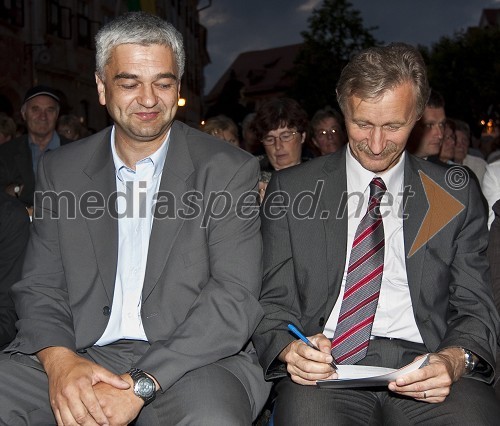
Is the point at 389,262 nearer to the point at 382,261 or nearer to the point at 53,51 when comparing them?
the point at 382,261

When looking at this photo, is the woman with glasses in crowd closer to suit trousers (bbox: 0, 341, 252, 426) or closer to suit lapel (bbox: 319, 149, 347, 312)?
suit lapel (bbox: 319, 149, 347, 312)

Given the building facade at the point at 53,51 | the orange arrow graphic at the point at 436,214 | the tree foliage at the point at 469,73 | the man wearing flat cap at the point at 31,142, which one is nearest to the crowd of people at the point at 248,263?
the orange arrow graphic at the point at 436,214

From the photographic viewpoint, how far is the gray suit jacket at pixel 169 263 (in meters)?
2.92

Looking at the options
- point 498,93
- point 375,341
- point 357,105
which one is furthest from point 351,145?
point 498,93

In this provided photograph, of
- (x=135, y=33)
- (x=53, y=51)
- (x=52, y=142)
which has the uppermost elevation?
(x=53, y=51)

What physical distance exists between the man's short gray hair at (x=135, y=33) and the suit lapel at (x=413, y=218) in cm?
125

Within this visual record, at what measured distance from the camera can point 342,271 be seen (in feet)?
10.2

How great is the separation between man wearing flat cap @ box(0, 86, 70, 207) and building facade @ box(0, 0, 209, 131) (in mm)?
8677

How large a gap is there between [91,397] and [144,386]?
0.67 feet

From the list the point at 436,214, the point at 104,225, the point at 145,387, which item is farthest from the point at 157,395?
the point at 436,214

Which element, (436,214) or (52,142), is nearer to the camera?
(436,214)

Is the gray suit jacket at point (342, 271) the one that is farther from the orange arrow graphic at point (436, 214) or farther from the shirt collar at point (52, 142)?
the shirt collar at point (52, 142)

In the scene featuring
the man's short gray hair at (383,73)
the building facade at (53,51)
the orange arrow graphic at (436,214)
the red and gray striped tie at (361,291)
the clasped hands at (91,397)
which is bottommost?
the clasped hands at (91,397)

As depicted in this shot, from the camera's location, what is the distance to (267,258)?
3.26 m
